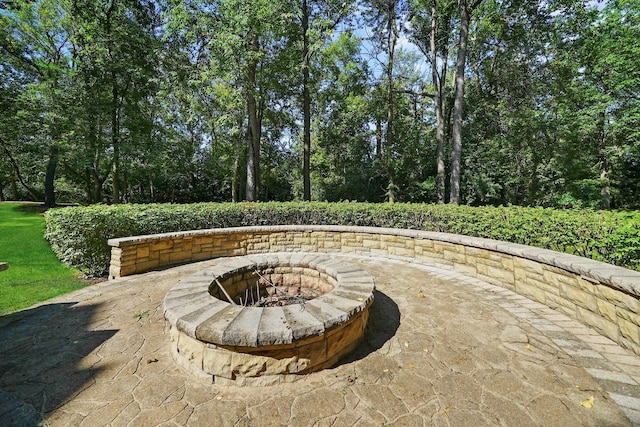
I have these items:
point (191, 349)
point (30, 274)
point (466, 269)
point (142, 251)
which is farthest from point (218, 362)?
point (30, 274)

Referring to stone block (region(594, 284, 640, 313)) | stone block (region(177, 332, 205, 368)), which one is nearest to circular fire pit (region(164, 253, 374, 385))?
stone block (region(177, 332, 205, 368))

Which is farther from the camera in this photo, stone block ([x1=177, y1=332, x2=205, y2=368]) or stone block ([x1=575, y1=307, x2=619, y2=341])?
stone block ([x1=575, y1=307, x2=619, y2=341])

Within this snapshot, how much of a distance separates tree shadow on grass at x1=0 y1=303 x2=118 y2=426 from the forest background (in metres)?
7.76

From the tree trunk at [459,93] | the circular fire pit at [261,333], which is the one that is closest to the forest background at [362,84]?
the tree trunk at [459,93]

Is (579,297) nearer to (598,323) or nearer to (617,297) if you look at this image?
(598,323)

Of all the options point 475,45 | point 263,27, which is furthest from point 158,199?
point 475,45

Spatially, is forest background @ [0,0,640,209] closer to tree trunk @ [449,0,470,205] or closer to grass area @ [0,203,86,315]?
tree trunk @ [449,0,470,205]

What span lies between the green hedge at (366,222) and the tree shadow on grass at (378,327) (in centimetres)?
253

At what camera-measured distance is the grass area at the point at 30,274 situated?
3.46 meters

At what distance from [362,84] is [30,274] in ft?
42.0

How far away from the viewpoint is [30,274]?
446 cm

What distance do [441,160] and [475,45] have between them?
274 inches

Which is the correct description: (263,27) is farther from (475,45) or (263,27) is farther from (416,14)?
(475,45)

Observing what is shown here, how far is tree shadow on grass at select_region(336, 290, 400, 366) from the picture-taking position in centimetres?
224
